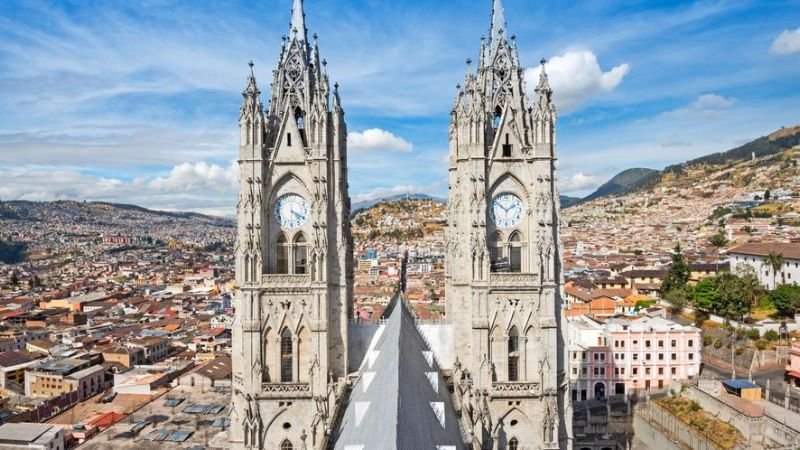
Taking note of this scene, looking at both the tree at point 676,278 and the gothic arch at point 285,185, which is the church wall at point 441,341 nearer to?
the gothic arch at point 285,185

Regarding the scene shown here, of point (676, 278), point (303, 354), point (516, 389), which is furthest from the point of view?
point (676, 278)

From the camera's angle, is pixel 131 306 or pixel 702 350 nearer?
pixel 702 350

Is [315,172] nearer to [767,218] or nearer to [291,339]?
[291,339]

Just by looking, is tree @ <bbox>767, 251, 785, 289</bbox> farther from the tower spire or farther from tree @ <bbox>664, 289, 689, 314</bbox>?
the tower spire

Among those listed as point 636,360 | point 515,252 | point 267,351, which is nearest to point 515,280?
point 515,252

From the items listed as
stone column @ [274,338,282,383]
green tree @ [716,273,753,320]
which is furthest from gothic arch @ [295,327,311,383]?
green tree @ [716,273,753,320]

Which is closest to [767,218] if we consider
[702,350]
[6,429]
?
[702,350]

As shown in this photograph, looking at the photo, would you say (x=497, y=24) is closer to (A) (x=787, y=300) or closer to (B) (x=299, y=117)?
(B) (x=299, y=117)
